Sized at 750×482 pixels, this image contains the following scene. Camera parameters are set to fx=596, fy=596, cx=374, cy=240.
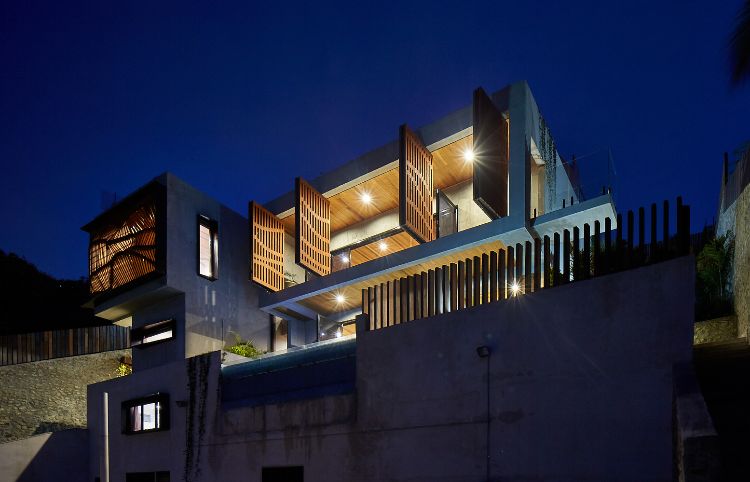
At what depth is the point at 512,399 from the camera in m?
8.73

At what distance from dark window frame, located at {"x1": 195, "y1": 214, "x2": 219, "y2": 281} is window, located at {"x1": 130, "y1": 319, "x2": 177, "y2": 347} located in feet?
5.84

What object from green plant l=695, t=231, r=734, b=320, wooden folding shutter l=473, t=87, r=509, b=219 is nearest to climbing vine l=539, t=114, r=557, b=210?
wooden folding shutter l=473, t=87, r=509, b=219

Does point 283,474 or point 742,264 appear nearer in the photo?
point 742,264

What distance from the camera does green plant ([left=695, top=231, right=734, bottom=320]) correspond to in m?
12.2

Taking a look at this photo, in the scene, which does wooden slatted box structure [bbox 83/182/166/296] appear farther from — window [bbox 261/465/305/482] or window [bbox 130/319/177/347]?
window [bbox 261/465/305/482]

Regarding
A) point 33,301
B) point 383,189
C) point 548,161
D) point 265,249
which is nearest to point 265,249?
point 265,249

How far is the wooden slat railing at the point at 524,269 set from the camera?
26.6 feet

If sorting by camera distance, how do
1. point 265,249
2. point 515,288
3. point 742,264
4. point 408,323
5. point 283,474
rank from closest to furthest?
point 515,288, point 408,323, point 742,264, point 283,474, point 265,249

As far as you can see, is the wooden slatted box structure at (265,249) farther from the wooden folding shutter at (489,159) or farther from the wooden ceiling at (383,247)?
the wooden folding shutter at (489,159)

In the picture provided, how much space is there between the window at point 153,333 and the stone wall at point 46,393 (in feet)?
26.9

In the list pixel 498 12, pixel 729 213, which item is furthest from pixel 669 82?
pixel 729 213

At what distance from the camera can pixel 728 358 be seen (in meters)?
7.68

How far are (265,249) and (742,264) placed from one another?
1268 centimetres

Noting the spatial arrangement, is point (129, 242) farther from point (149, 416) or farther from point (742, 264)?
point (742, 264)
